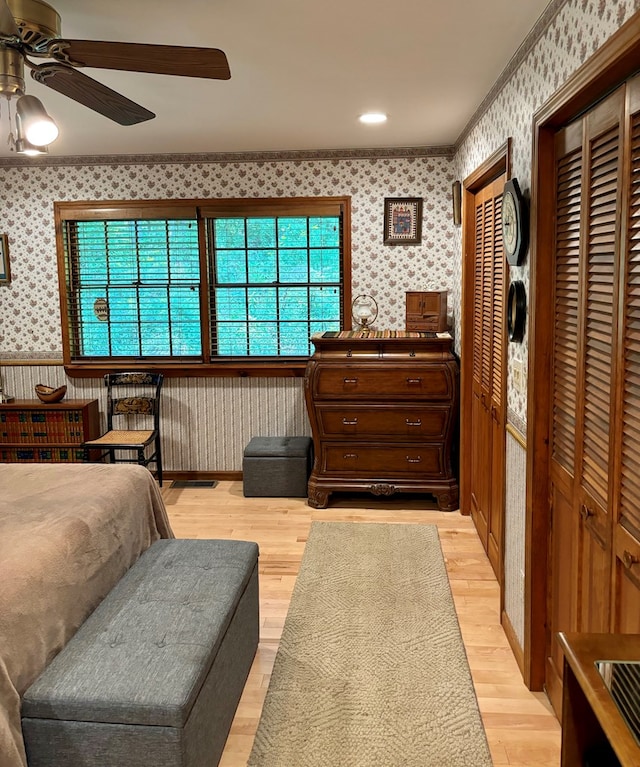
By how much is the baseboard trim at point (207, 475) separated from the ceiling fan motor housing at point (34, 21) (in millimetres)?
3724

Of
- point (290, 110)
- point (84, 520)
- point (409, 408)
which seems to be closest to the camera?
point (84, 520)

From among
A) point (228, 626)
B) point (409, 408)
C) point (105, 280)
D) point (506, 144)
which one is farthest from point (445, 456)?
point (105, 280)

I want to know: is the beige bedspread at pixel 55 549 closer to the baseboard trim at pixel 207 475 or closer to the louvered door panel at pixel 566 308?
the louvered door panel at pixel 566 308

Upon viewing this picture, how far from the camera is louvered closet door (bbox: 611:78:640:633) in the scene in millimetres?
1720

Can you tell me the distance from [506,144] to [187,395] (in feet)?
10.6

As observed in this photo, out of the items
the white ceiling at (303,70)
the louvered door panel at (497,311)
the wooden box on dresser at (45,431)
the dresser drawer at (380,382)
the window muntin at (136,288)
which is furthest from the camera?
the window muntin at (136,288)

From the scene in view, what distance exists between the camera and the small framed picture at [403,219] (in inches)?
199

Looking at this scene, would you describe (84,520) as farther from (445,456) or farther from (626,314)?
(445,456)

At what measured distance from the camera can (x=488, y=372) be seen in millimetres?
3846

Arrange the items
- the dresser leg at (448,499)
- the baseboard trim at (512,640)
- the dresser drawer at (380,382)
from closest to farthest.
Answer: the baseboard trim at (512,640) → the dresser drawer at (380,382) → the dresser leg at (448,499)

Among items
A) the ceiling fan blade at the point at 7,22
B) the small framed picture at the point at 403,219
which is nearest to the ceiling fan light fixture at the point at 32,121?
the ceiling fan blade at the point at 7,22

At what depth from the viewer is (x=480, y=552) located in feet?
13.1

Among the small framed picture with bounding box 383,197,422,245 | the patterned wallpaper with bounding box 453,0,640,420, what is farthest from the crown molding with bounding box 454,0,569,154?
the small framed picture with bounding box 383,197,422,245

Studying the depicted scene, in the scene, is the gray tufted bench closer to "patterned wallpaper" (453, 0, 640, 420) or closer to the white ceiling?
"patterned wallpaper" (453, 0, 640, 420)
